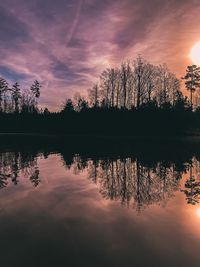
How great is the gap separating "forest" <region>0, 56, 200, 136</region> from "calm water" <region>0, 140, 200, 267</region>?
99.6 ft

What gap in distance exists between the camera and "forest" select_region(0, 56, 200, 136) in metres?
39.5

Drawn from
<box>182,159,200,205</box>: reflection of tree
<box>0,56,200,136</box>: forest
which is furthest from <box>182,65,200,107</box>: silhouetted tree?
<box>182,159,200,205</box>: reflection of tree

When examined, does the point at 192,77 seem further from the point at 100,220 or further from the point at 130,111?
the point at 100,220

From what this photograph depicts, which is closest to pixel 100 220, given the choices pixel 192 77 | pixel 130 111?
pixel 130 111

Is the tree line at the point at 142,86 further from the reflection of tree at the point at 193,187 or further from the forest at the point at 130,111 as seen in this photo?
the reflection of tree at the point at 193,187

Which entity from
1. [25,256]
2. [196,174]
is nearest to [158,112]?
[196,174]

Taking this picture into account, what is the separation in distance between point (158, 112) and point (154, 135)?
15.8 ft

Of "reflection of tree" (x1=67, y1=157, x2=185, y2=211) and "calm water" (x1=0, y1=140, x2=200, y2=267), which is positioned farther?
"reflection of tree" (x1=67, y1=157, x2=185, y2=211)

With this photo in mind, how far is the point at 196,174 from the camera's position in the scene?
1065cm

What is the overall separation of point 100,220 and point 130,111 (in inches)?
1491

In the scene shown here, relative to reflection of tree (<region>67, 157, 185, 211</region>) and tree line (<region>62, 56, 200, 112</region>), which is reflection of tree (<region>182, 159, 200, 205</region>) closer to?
reflection of tree (<region>67, 157, 185, 211</region>)

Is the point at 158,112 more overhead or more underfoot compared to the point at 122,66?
more underfoot

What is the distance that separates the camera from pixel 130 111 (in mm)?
42250

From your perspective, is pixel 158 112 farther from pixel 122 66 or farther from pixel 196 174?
pixel 196 174
